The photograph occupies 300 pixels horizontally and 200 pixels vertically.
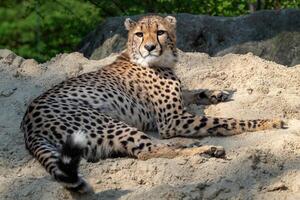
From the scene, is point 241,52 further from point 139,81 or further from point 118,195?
point 118,195

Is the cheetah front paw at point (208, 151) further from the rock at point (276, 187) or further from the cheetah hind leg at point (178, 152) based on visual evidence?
the rock at point (276, 187)

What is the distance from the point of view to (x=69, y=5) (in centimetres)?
1234

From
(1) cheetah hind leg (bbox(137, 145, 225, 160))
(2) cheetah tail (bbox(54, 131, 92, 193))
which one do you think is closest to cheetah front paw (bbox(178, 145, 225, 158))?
(1) cheetah hind leg (bbox(137, 145, 225, 160))

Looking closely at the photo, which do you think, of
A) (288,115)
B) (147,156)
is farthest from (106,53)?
(147,156)

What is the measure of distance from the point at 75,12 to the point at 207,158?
27.1 feet

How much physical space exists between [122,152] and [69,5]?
26.4ft

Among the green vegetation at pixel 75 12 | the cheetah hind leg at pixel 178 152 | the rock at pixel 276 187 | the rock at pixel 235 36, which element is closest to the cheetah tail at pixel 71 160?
the cheetah hind leg at pixel 178 152

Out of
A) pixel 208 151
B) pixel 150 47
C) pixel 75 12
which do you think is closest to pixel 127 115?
pixel 150 47

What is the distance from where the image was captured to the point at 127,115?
533 centimetres

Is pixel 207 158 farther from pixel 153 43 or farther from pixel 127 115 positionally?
pixel 153 43

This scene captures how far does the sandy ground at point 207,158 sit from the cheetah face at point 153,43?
19.1 inches

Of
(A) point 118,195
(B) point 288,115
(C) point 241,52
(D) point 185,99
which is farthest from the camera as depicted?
(C) point 241,52

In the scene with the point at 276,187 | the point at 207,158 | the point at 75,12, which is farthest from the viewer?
the point at 75,12

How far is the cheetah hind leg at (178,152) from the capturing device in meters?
4.45
